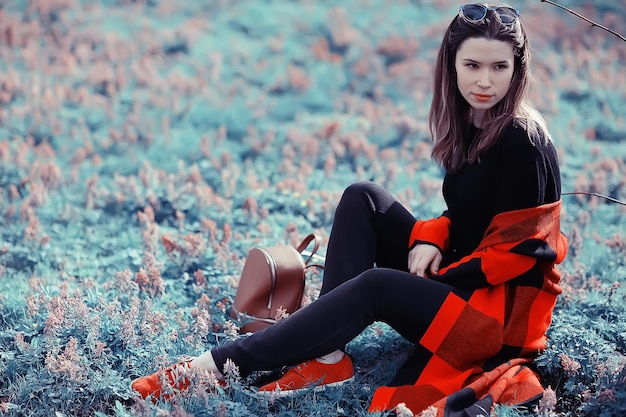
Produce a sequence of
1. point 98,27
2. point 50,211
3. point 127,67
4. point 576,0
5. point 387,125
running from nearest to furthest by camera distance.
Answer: point 50,211
point 387,125
point 127,67
point 98,27
point 576,0

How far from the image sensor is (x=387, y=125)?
26.3 feet

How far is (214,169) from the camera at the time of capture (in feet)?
22.3

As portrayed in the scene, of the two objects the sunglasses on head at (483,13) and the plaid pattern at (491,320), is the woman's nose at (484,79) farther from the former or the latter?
the plaid pattern at (491,320)

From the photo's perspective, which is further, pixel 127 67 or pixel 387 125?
pixel 127 67

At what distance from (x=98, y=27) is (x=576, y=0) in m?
6.95

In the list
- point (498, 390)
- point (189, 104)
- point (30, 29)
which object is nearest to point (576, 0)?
point (189, 104)

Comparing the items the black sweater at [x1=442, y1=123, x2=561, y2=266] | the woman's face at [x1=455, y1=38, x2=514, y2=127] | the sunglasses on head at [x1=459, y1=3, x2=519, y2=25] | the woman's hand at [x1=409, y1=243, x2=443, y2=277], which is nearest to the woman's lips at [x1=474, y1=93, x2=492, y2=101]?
the woman's face at [x1=455, y1=38, x2=514, y2=127]

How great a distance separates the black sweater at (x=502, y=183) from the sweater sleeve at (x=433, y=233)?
3.0 inches

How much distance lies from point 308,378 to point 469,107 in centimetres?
145

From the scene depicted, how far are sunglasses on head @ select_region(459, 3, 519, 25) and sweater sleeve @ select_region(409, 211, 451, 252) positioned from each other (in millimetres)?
921

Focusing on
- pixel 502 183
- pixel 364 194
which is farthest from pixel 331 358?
pixel 502 183

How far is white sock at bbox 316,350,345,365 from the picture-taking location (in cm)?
337

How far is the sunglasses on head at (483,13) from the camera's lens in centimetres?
333

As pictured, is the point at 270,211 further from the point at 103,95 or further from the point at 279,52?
the point at 279,52
